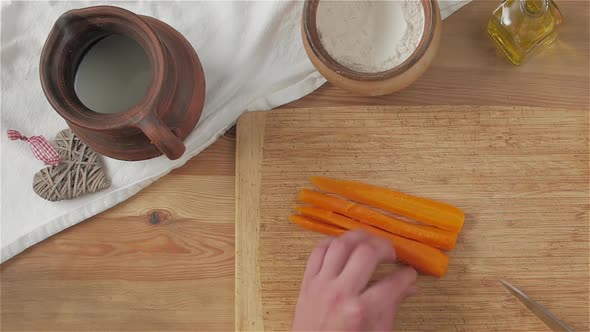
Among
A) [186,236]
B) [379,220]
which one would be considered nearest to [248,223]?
[186,236]

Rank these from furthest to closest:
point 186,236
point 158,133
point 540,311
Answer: point 186,236, point 540,311, point 158,133

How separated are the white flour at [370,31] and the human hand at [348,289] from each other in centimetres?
28

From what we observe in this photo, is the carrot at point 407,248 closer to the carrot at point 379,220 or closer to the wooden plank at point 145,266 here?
the carrot at point 379,220

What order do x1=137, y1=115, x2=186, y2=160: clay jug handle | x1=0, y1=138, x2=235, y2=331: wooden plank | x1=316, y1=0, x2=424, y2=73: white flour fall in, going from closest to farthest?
1. x1=137, y1=115, x2=186, y2=160: clay jug handle
2. x1=316, y1=0, x2=424, y2=73: white flour
3. x1=0, y1=138, x2=235, y2=331: wooden plank

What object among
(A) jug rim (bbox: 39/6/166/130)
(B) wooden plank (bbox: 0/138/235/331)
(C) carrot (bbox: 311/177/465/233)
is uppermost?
(A) jug rim (bbox: 39/6/166/130)

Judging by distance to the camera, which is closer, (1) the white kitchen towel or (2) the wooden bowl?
(2) the wooden bowl

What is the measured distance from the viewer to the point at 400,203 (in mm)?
951

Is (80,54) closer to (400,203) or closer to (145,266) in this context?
(145,266)

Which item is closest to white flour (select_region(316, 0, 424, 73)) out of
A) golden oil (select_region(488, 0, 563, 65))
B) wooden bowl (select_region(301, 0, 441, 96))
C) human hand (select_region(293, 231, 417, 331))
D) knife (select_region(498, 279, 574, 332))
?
wooden bowl (select_region(301, 0, 441, 96))

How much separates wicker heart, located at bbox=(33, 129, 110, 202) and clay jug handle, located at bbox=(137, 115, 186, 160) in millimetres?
244

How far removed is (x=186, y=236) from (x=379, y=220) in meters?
0.35

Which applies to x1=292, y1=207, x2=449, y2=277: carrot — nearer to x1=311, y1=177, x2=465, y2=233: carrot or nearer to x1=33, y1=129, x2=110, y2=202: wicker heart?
x1=311, y1=177, x2=465, y2=233: carrot

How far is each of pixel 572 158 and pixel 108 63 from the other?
31.4 inches

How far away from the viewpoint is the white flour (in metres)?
0.89
